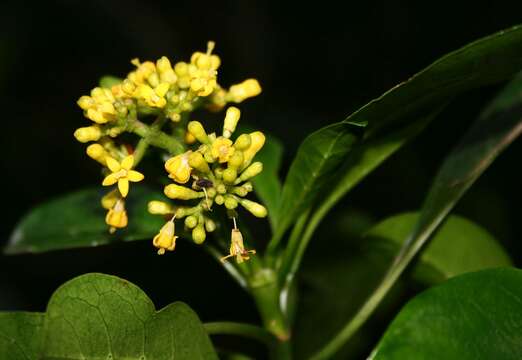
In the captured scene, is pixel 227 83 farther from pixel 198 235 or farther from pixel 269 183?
pixel 198 235

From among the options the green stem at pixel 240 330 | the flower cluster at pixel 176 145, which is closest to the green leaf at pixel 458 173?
the green stem at pixel 240 330

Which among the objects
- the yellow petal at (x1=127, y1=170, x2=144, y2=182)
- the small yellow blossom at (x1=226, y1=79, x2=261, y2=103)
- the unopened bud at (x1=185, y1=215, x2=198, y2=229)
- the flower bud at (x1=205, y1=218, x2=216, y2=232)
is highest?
the small yellow blossom at (x1=226, y1=79, x2=261, y2=103)

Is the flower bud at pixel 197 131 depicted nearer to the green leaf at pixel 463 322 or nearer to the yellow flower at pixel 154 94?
the yellow flower at pixel 154 94

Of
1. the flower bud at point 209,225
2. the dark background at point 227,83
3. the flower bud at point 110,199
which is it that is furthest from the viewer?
the dark background at point 227,83

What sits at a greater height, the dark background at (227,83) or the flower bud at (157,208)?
the flower bud at (157,208)

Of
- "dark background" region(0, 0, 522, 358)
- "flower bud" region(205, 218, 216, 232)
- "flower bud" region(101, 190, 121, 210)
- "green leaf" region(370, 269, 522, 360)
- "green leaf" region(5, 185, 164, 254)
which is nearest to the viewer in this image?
"green leaf" region(370, 269, 522, 360)

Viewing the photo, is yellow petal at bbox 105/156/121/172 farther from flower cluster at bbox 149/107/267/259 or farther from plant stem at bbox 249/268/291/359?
plant stem at bbox 249/268/291/359

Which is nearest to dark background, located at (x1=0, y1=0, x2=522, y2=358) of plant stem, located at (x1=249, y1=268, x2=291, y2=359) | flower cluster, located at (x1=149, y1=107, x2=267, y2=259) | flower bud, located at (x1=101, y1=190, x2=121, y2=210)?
plant stem, located at (x1=249, y1=268, x2=291, y2=359)
